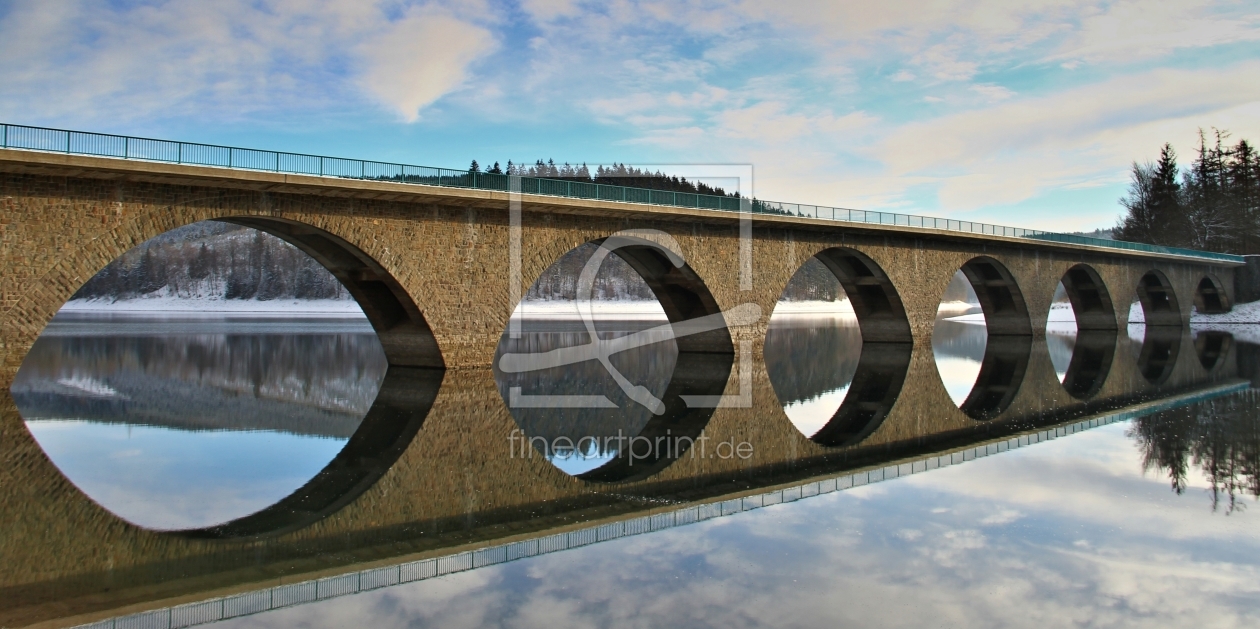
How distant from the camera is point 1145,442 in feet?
46.4

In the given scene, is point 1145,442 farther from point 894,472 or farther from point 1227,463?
Answer: point 894,472

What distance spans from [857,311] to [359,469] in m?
33.3

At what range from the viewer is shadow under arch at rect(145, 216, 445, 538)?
9328 millimetres

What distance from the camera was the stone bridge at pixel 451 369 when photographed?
27.0 ft

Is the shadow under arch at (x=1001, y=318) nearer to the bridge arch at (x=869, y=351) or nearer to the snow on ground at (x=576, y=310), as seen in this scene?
the bridge arch at (x=869, y=351)

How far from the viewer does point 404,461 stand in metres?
12.3

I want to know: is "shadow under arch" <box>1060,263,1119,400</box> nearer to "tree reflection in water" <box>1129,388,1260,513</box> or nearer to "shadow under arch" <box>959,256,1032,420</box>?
"shadow under arch" <box>959,256,1032,420</box>

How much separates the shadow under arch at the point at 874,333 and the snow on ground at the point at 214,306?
50.7 meters

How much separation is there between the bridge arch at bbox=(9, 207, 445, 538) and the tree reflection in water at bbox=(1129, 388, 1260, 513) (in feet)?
33.7

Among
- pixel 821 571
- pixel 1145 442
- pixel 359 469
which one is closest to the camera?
pixel 821 571

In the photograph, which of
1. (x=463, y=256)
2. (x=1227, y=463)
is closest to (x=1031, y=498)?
(x=1227, y=463)

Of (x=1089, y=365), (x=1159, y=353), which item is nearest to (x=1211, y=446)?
(x=1089, y=365)
